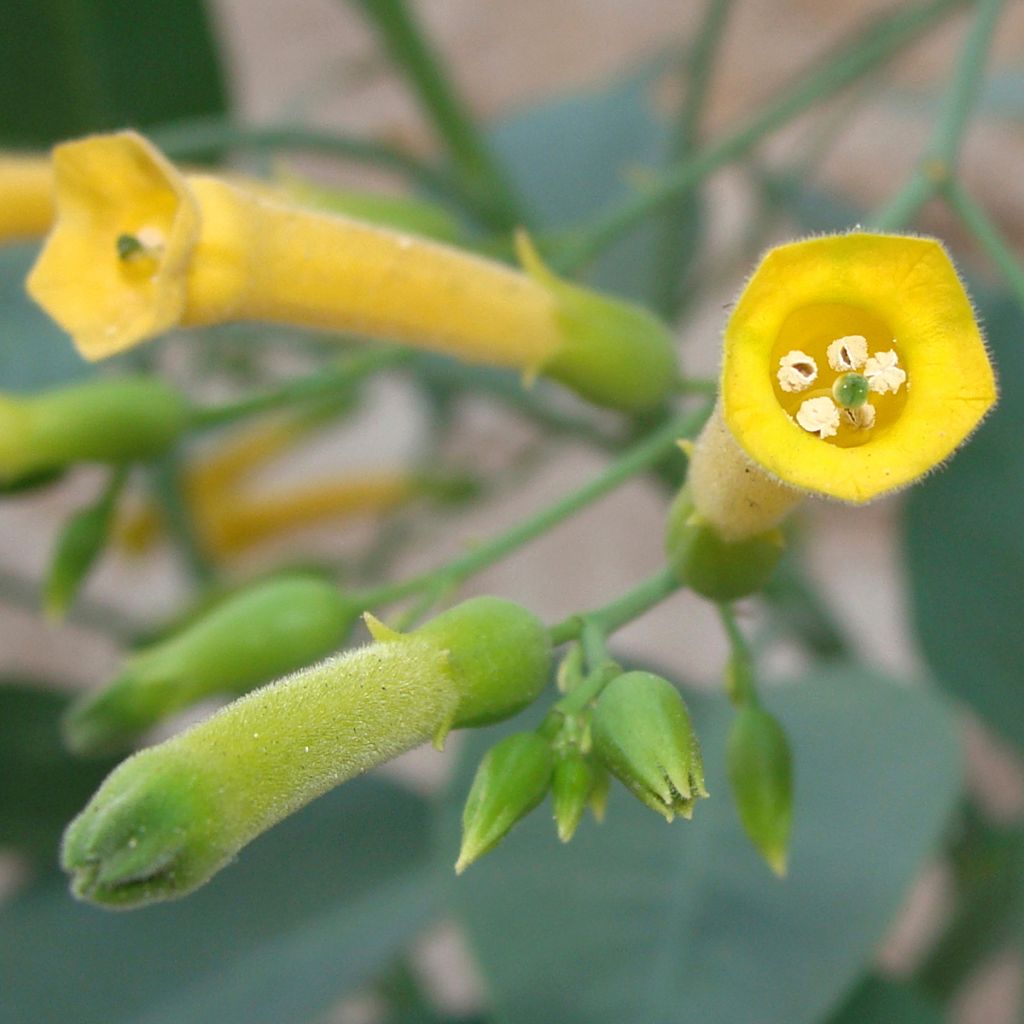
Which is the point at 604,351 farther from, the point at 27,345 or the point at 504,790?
the point at 27,345

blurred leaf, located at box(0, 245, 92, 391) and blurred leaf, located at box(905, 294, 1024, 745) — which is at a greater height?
blurred leaf, located at box(0, 245, 92, 391)

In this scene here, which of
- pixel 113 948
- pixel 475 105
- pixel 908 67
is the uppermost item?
pixel 113 948

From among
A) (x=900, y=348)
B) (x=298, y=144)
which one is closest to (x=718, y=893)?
(x=900, y=348)

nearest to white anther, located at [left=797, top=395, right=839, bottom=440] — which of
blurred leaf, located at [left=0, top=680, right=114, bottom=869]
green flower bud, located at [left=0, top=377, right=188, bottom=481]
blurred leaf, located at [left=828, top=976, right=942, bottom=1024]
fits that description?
green flower bud, located at [left=0, top=377, right=188, bottom=481]

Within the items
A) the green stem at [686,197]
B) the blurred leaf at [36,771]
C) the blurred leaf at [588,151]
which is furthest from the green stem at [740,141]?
the blurred leaf at [36,771]

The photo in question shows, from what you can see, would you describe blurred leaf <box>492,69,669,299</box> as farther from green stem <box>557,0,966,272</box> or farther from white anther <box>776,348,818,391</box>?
→ white anther <box>776,348,818,391</box>

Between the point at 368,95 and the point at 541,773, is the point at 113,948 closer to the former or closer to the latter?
the point at 541,773

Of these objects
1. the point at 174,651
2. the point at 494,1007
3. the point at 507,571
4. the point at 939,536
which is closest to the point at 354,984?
the point at 494,1007

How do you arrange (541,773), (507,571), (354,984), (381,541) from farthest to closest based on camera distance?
(507,571)
(381,541)
(354,984)
(541,773)
